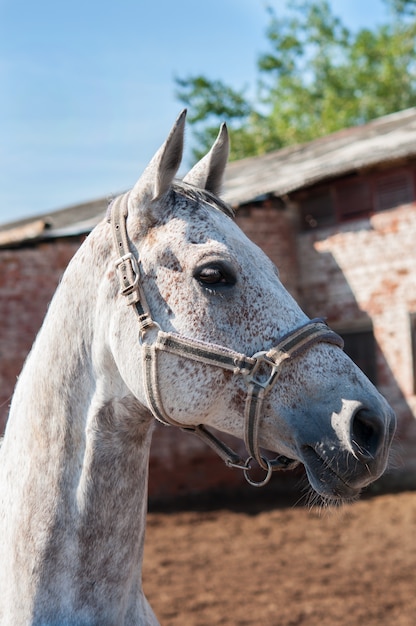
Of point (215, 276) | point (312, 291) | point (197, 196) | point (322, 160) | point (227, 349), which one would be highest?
point (322, 160)

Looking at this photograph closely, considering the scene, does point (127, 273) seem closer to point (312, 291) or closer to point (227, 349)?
point (227, 349)

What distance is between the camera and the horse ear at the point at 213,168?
243 centimetres

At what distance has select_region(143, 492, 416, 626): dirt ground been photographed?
589 centimetres

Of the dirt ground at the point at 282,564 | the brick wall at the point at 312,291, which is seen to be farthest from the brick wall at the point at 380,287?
the dirt ground at the point at 282,564

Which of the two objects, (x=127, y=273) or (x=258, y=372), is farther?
(x=127, y=273)

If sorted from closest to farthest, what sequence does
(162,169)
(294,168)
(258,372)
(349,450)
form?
(349,450)
(258,372)
(162,169)
(294,168)

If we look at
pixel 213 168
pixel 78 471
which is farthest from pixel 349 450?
pixel 213 168

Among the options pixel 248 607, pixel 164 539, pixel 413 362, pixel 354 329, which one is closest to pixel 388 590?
pixel 248 607

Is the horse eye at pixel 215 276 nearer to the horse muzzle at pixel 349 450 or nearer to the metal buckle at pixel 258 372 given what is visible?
the metal buckle at pixel 258 372

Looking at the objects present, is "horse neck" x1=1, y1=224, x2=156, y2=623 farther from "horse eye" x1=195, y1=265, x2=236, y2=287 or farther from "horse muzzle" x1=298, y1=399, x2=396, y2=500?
"horse muzzle" x1=298, y1=399, x2=396, y2=500

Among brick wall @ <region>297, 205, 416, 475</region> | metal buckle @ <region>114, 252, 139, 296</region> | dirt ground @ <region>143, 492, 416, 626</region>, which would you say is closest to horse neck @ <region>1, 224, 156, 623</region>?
metal buckle @ <region>114, 252, 139, 296</region>

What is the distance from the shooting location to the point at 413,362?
10.5 m

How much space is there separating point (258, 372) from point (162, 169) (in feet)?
2.10

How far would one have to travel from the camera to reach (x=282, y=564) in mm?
7184
